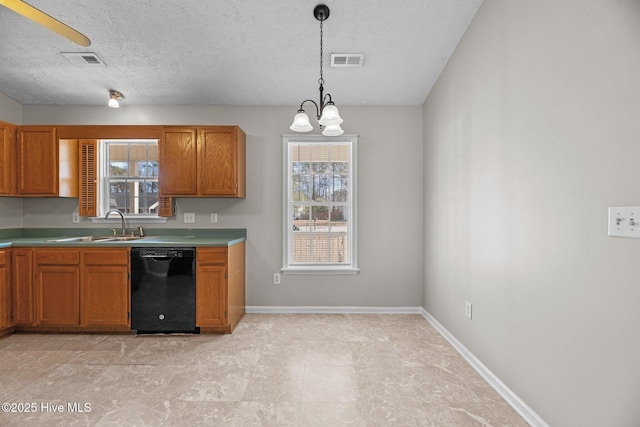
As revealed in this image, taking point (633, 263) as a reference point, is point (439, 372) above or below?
below

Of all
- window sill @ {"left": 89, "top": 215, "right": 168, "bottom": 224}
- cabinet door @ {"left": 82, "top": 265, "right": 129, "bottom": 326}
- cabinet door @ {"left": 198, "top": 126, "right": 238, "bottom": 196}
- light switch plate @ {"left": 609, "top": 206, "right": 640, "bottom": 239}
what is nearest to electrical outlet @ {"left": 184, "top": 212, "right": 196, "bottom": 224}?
window sill @ {"left": 89, "top": 215, "right": 168, "bottom": 224}

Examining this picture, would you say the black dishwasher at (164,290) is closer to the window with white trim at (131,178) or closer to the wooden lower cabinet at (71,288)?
the wooden lower cabinet at (71,288)

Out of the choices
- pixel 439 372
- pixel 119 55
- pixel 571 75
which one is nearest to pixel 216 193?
pixel 119 55

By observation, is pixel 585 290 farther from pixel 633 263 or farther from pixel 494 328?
pixel 494 328

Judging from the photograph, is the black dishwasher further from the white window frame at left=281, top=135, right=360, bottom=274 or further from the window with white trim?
the white window frame at left=281, top=135, right=360, bottom=274

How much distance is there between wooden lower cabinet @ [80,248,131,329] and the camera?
124 inches

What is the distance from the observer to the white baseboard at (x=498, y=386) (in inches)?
70.4

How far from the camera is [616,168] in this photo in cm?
130

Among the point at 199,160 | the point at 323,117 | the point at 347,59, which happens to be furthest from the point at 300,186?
the point at 323,117

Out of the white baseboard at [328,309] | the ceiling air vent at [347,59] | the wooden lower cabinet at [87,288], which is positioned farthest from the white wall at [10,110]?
the ceiling air vent at [347,59]

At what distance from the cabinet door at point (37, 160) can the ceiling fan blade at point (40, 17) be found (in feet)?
6.30

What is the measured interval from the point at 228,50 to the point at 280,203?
5.66ft

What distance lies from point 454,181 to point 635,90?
5.58 feet

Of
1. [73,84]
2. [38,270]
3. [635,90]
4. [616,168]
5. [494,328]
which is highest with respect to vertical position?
[73,84]
